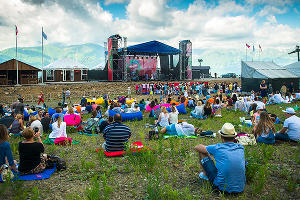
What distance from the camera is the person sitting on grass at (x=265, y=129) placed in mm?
6484

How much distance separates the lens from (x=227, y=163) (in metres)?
3.70

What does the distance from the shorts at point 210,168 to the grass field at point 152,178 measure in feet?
0.74

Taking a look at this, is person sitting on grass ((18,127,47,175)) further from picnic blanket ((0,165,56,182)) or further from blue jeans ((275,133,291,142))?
blue jeans ((275,133,291,142))

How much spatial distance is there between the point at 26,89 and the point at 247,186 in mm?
25599

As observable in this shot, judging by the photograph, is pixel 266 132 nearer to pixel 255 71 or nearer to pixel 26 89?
pixel 255 71

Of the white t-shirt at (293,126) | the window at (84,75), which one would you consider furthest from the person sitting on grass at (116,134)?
the window at (84,75)

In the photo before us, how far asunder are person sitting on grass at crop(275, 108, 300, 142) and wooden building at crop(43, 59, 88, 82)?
105ft

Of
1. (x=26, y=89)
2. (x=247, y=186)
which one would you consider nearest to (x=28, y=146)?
(x=247, y=186)

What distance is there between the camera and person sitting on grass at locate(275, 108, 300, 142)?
6691mm

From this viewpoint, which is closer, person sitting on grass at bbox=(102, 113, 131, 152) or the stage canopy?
person sitting on grass at bbox=(102, 113, 131, 152)

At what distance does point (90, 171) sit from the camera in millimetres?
5301

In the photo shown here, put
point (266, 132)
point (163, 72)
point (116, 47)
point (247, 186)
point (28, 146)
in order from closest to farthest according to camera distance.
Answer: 1. point (247, 186)
2. point (28, 146)
3. point (266, 132)
4. point (116, 47)
5. point (163, 72)

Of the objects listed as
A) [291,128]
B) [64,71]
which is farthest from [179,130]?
[64,71]

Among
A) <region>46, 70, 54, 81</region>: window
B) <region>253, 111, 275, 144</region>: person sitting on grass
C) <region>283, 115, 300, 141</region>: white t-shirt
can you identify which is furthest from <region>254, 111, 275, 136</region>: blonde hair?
<region>46, 70, 54, 81</region>: window
